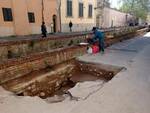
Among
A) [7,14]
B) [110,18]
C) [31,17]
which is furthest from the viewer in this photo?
[110,18]

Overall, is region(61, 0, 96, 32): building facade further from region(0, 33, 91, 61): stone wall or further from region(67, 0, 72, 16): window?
region(0, 33, 91, 61): stone wall

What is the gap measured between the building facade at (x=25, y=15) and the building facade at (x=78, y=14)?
1995 mm

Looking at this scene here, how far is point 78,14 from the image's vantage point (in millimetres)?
25797

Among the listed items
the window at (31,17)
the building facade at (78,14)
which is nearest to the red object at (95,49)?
the window at (31,17)

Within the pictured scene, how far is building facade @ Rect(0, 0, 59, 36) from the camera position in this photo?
1584 centimetres

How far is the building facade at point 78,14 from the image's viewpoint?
2312 cm

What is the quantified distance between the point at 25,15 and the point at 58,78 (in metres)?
11.4

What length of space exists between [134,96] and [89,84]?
1.58 metres

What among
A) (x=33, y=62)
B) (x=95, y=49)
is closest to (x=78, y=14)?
(x=95, y=49)

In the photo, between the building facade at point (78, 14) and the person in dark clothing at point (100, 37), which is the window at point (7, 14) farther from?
the person in dark clothing at point (100, 37)

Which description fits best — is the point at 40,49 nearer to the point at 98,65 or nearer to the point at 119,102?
the point at 98,65

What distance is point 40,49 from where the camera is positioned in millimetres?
11852

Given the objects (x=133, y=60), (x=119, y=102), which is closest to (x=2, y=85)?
(x=119, y=102)

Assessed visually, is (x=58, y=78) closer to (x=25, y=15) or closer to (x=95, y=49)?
(x=95, y=49)
